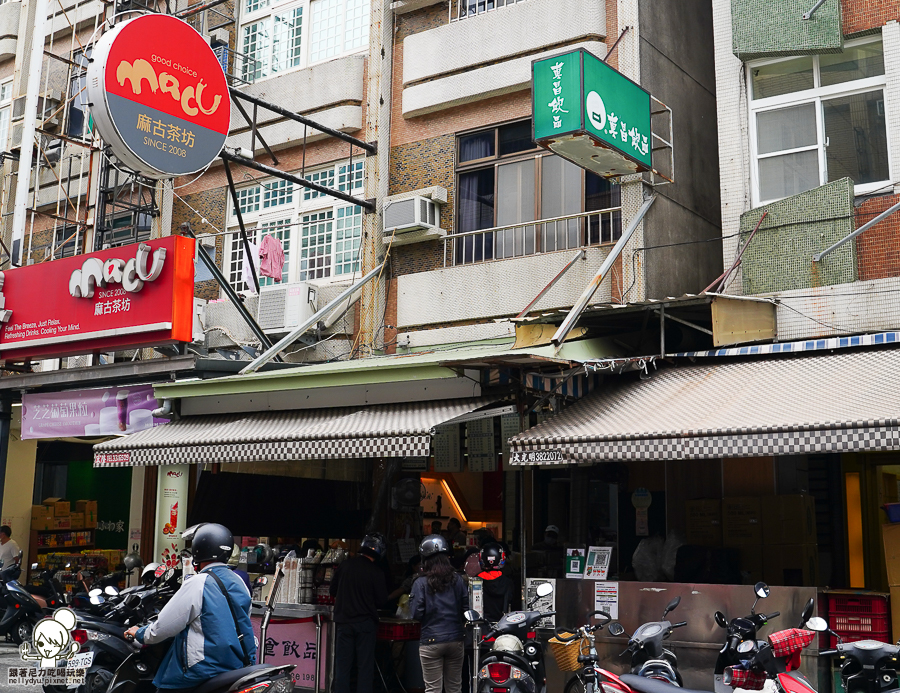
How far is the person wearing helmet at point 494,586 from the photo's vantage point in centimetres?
1041

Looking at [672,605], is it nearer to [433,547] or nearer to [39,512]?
[433,547]

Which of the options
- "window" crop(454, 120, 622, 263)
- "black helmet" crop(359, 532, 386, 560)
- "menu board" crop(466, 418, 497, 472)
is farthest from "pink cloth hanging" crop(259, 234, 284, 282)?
"black helmet" crop(359, 532, 386, 560)

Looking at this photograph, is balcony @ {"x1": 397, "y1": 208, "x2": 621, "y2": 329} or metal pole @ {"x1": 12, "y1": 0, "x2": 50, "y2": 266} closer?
balcony @ {"x1": 397, "y1": 208, "x2": 621, "y2": 329}

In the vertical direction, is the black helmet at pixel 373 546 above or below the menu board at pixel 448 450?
below

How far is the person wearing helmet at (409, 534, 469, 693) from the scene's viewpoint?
9.85m

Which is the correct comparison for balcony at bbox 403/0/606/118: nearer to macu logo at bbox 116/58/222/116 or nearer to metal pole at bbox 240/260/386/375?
metal pole at bbox 240/260/386/375

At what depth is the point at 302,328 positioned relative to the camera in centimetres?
1417

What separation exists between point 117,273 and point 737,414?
10.0 m

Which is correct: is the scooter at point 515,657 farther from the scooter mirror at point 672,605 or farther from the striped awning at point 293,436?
the striped awning at point 293,436

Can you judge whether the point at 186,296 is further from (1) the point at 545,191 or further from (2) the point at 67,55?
(2) the point at 67,55

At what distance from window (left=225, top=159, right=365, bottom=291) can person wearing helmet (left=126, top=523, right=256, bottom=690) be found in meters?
9.21

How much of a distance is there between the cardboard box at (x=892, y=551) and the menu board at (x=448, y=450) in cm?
570

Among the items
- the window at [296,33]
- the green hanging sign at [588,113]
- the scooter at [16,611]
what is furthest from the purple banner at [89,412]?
the green hanging sign at [588,113]

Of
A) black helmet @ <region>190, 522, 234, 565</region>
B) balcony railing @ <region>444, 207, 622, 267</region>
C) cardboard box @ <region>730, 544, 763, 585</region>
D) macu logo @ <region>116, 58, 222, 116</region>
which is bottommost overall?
cardboard box @ <region>730, 544, 763, 585</region>
